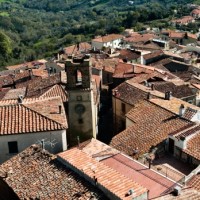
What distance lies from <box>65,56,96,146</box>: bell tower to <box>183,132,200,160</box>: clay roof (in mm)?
6746

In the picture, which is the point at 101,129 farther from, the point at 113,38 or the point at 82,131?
the point at 113,38

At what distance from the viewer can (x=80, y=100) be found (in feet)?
89.2

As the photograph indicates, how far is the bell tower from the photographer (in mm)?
26531

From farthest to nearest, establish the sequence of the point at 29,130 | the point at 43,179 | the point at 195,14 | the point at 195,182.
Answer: the point at 195,14 → the point at 29,130 → the point at 195,182 → the point at 43,179

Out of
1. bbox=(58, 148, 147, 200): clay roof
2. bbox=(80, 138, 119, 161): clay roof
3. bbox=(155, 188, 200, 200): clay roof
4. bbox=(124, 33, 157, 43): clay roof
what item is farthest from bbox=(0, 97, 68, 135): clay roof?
bbox=(124, 33, 157, 43): clay roof

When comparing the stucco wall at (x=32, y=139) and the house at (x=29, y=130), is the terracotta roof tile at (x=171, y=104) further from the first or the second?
the stucco wall at (x=32, y=139)

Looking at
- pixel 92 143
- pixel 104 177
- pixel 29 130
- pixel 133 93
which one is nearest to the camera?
pixel 104 177

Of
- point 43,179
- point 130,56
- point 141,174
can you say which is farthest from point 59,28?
point 43,179

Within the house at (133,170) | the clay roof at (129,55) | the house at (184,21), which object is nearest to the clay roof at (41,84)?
the house at (133,170)

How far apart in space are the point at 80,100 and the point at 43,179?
9.20m

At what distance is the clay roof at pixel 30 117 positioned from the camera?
23.4 metres

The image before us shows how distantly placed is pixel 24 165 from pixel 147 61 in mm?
43906

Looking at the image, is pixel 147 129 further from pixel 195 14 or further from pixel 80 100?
pixel 195 14

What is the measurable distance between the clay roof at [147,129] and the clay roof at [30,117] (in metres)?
4.52
